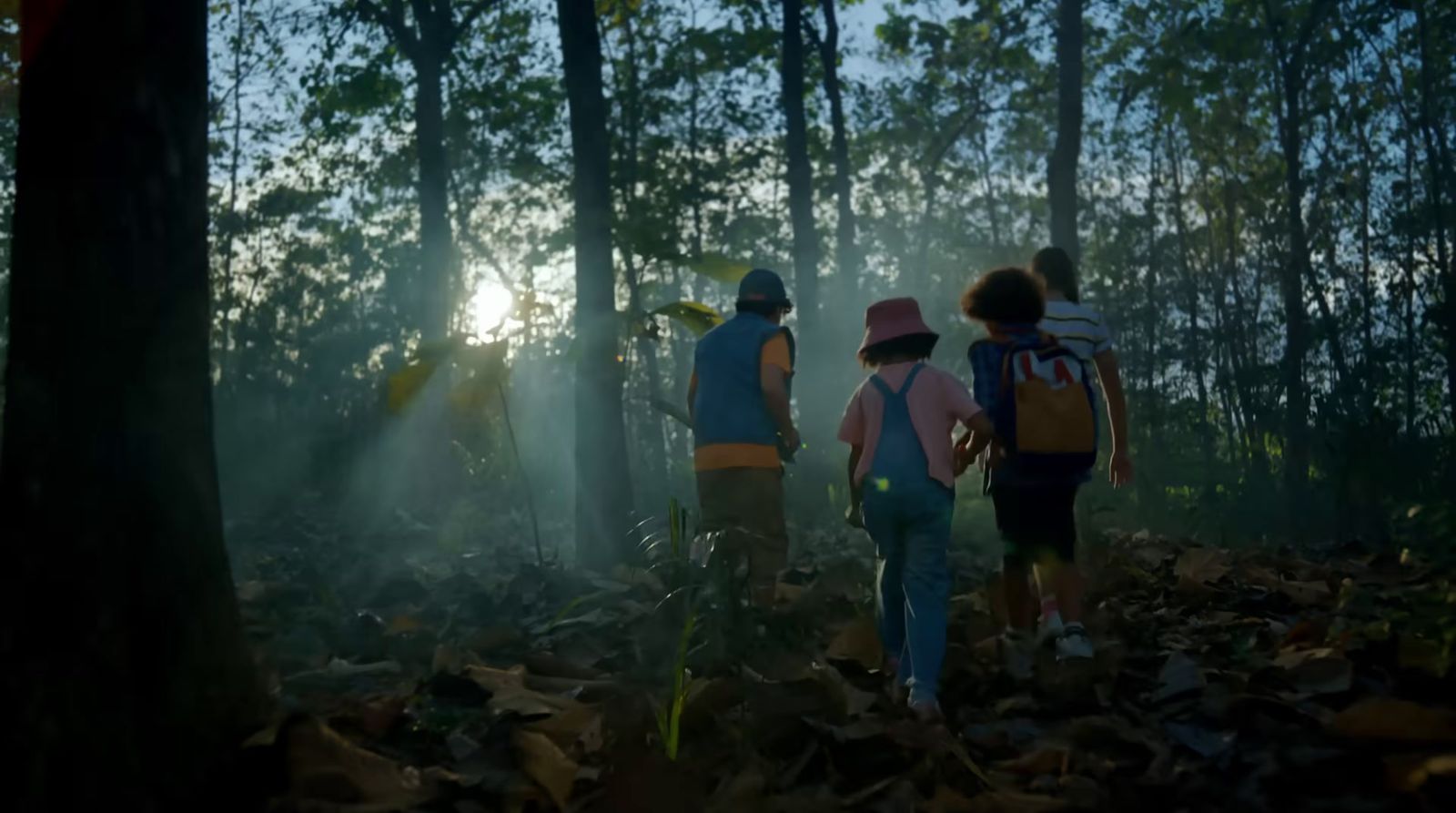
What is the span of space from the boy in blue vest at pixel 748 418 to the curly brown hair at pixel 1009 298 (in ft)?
3.83

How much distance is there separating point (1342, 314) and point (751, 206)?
17307 millimetres

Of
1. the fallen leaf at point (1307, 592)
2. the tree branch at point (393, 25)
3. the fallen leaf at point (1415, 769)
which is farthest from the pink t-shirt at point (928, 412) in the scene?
the tree branch at point (393, 25)

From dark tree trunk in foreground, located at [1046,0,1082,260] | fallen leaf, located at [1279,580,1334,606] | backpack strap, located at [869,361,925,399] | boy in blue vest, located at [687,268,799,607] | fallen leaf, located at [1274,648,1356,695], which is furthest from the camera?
dark tree trunk in foreground, located at [1046,0,1082,260]

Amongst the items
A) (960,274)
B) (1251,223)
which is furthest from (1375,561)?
(960,274)

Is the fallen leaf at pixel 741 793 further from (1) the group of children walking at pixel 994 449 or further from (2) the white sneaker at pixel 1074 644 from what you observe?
(2) the white sneaker at pixel 1074 644

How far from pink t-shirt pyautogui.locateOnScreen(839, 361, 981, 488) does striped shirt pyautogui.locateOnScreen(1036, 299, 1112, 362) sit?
1073mm

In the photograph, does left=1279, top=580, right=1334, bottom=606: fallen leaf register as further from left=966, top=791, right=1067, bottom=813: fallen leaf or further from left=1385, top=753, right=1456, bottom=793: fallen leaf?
left=966, top=791, right=1067, bottom=813: fallen leaf

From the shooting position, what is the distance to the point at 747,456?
20.3ft

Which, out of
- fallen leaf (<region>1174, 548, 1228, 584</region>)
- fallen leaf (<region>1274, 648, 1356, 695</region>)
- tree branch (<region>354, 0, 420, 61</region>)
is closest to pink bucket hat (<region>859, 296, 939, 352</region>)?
fallen leaf (<region>1274, 648, 1356, 695</region>)

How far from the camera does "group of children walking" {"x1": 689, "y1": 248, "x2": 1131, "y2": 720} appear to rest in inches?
182

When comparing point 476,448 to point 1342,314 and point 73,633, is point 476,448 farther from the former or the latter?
point 73,633

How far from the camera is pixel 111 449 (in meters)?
3.13

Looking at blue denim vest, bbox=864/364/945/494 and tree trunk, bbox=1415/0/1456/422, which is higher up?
tree trunk, bbox=1415/0/1456/422

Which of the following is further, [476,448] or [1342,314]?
[476,448]
